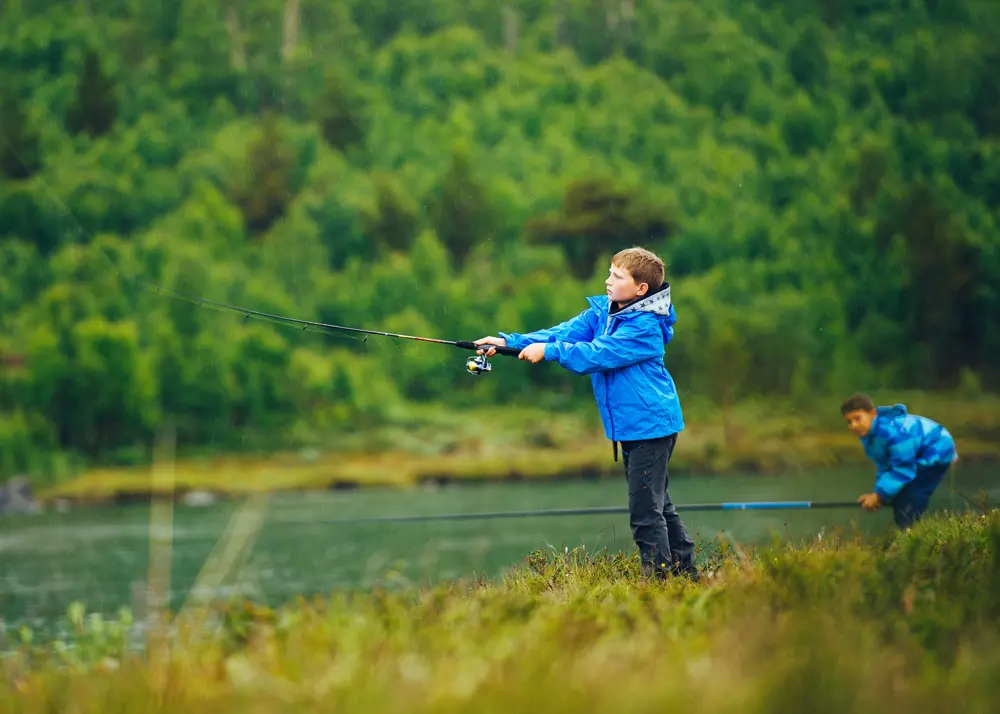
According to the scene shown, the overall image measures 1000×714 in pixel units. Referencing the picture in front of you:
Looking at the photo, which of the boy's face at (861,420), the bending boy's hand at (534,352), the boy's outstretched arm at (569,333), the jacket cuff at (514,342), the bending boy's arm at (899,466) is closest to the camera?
the bending boy's hand at (534,352)

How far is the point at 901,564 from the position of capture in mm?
5082

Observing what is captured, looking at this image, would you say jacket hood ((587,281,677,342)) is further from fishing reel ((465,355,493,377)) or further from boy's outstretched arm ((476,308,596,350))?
fishing reel ((465,355,493,377))

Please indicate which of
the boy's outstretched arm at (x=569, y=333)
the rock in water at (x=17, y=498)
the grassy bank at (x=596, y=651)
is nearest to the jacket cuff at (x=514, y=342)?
the boy's outstretched arm at (x=569, y=333)

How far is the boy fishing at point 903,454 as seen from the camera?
9.12 meters

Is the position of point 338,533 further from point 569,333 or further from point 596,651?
point 596,651

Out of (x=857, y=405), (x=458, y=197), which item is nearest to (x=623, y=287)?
(x=857, y=405)

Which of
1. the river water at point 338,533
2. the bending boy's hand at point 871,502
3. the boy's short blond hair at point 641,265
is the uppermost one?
the boy's short blond hair at point 641,265

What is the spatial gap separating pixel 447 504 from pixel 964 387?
159 ft

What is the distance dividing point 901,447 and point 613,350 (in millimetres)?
3624

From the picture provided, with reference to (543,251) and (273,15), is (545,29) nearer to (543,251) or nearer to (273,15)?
(273,15)

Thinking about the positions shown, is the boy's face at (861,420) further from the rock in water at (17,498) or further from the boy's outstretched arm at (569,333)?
the rock in water at (17,498)

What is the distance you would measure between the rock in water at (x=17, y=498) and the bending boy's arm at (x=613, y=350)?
5713cm

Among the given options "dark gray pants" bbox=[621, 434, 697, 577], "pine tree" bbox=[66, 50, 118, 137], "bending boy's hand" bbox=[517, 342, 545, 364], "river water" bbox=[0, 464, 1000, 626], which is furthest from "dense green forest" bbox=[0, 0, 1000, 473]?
"dark gray pants" bbox=[621, 434, 697, 577]

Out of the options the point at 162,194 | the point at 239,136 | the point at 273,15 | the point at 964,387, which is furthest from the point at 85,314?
the point at 273,15
